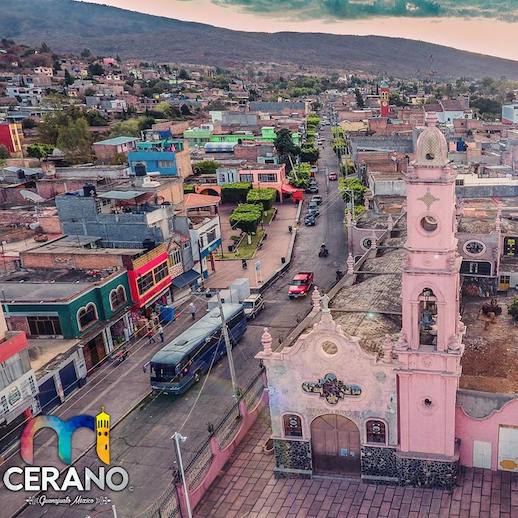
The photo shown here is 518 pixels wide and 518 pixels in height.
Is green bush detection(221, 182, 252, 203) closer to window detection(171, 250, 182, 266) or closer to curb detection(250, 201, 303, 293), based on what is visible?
curb detection(250, 201, 303, 293)

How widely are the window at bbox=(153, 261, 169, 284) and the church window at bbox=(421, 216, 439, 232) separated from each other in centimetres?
2675

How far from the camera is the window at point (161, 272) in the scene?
44625mm

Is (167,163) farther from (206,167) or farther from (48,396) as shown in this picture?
(48,396)

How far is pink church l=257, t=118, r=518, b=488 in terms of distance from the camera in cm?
2166

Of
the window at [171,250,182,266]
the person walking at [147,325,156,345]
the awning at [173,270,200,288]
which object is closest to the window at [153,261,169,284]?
the window at [171,250,182,266]

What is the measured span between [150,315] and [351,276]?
57.3 feet

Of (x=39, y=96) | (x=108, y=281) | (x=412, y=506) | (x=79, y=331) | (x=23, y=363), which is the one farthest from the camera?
(x=39, y=96)

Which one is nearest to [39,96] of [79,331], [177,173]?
[177,173]

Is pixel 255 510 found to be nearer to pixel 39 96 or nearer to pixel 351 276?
pixel 351 276

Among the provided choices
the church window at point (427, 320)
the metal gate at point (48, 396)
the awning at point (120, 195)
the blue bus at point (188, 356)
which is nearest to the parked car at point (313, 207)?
the awning at point (120, 195)

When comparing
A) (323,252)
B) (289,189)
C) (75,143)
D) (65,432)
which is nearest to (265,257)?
(323,252)

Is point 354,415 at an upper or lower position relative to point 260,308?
upper

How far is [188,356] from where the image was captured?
3403 cm

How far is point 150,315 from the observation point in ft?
145
